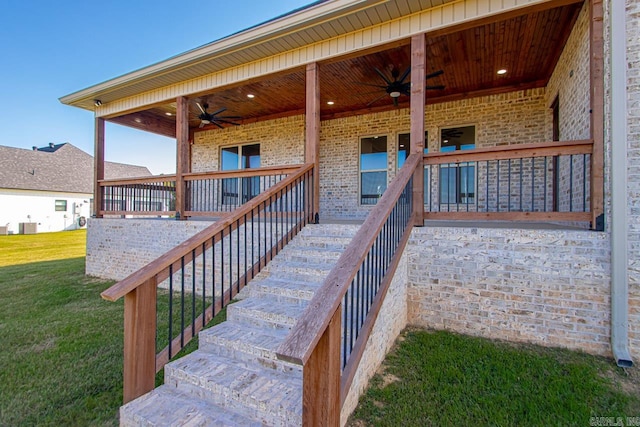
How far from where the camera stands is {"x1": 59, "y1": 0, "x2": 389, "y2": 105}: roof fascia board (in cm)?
412

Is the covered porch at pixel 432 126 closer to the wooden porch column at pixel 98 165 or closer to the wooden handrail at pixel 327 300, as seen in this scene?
the wooden porch column at pixel 98 165

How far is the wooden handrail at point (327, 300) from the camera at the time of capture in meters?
1.42

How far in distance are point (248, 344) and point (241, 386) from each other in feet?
1.29

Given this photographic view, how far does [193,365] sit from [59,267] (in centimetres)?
851

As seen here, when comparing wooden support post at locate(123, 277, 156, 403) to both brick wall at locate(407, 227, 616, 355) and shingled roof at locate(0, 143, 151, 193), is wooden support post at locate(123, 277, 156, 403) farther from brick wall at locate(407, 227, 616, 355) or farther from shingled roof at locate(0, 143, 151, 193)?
shingled roof at locate(0, 143, 151, 193)

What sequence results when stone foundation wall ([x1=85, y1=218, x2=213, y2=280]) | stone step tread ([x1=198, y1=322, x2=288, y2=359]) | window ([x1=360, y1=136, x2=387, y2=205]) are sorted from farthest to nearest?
window ([x1=360, y1=136, x2=387, y2=205]) < stone foundation wall ([x1=85, y1=218, x2=213, y2=280]) < stone step tread ([x1=198, y1=322, x2=288, y2=359])

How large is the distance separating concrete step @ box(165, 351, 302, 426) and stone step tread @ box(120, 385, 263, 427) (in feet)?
0.15

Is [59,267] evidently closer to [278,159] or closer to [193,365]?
[278,159]

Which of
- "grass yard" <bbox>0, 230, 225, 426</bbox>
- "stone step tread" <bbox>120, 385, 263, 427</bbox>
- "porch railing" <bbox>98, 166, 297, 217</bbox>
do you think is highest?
"porch railing" <bbox>98, 166, 297, 217</bbox>

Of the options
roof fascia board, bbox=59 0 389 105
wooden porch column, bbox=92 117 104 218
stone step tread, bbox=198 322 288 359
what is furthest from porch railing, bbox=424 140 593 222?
wooden porch column, bbox=92 117 104 218

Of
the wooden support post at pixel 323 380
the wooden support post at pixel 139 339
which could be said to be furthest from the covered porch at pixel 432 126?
the wooden support post at pixel 139 339

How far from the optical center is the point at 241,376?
7.72 feet

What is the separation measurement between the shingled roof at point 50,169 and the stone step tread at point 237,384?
84.4 feet

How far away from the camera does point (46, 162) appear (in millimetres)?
23641
